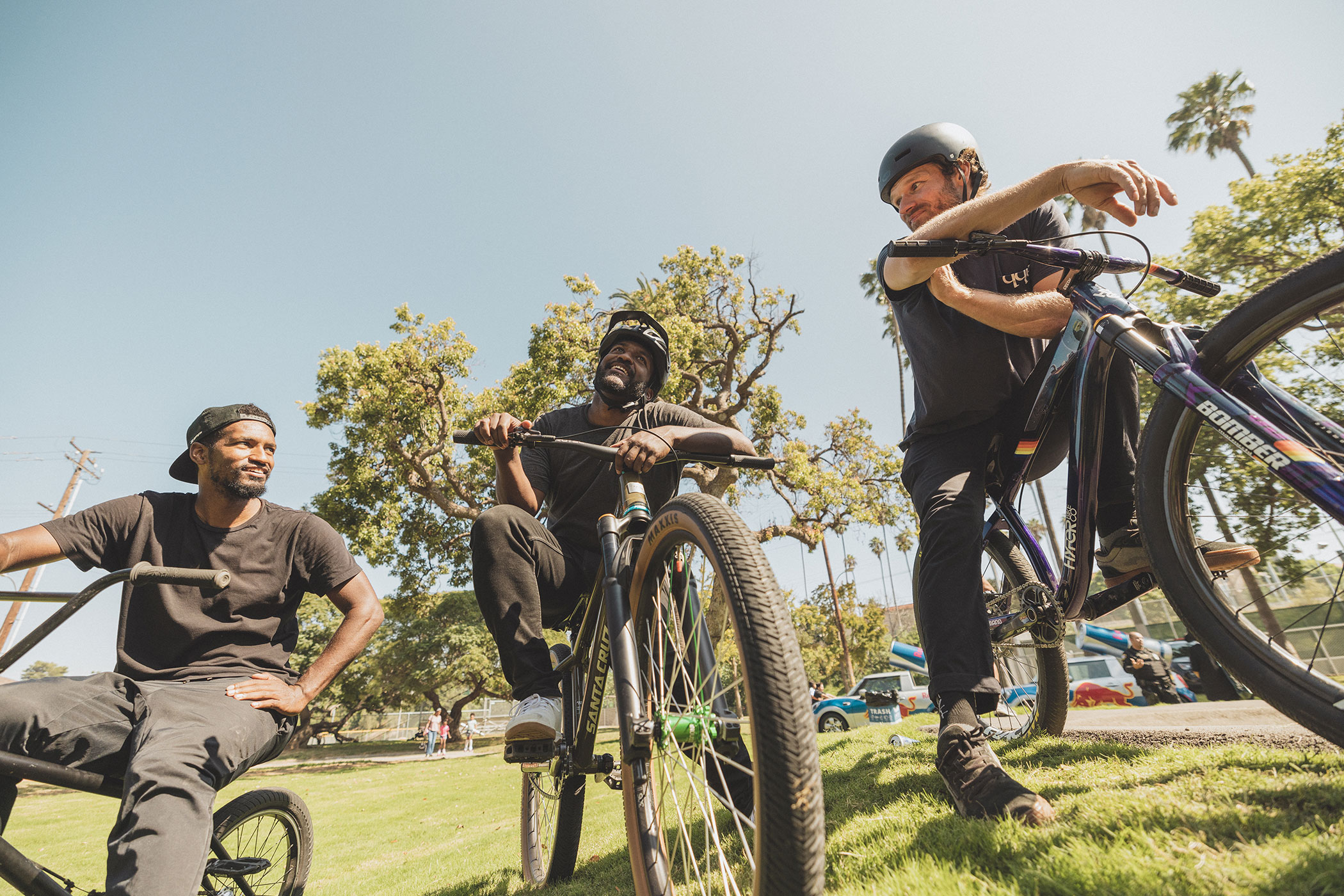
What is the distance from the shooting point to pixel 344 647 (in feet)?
8.96

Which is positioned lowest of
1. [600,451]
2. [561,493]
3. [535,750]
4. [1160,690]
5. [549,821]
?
[1160,690]

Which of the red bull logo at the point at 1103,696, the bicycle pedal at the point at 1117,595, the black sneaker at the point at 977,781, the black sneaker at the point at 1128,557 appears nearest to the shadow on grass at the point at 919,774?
the black sneaker at the point at 977,781

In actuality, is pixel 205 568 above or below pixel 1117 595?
above

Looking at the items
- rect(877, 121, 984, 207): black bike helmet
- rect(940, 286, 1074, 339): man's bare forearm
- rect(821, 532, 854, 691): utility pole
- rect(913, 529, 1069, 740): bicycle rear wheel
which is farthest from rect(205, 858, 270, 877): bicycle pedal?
rect(821, 532, 854, 691): utility pole

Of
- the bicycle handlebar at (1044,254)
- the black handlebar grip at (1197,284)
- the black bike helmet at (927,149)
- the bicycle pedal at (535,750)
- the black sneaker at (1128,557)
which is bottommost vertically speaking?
the bicycle pedal at (535,750)

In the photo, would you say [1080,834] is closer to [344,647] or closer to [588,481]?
[588,481]

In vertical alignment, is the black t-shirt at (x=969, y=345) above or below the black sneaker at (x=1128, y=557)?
above

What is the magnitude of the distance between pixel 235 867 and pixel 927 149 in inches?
163

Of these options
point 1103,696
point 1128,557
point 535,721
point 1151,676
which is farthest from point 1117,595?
point 1103,696

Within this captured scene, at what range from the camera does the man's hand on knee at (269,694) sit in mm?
2316

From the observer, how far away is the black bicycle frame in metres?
1.41

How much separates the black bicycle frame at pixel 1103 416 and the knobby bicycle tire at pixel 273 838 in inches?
137

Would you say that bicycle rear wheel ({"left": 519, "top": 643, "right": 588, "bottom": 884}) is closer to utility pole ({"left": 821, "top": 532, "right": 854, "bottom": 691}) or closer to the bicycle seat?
the bicycle seat

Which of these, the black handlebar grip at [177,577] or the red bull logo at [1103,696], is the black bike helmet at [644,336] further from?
the red bull logo at [1103,696]
